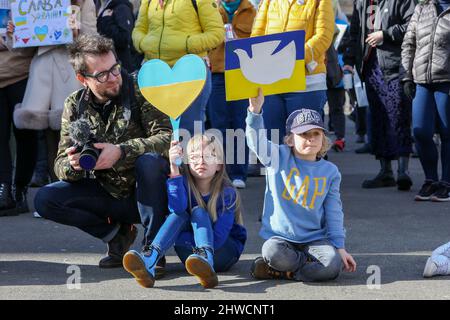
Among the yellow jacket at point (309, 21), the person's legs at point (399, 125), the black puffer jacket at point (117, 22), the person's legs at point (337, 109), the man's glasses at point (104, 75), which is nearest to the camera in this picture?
the man's glasses at point (104, 75)

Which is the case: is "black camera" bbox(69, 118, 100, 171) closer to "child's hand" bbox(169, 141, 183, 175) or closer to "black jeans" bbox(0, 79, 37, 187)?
"child's hand" bbox(169, 141, 183, 175)

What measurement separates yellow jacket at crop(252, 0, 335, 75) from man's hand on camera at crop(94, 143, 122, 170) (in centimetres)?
227

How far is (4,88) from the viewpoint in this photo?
7.87 metres

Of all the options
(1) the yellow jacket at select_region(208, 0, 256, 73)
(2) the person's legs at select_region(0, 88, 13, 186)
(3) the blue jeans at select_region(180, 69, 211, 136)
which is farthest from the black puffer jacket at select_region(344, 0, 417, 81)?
(2) the person's legs at select_region(0, 88, 13, 186)

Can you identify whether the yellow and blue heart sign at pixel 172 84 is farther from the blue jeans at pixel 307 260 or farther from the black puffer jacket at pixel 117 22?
the black puffer jacket at pixel 117 22

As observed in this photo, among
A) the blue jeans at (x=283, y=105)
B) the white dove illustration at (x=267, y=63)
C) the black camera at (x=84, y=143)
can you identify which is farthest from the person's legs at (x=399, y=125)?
the black camera at (x=84, y=143)

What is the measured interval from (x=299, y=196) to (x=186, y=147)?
0.68 m

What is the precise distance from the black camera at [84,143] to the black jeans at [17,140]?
2368mm

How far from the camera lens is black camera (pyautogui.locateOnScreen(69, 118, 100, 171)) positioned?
5469mm

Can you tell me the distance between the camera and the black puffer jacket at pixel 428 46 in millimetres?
8055

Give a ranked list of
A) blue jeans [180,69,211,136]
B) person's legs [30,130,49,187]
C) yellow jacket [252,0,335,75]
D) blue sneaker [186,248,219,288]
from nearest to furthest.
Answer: blue sneaker [186,248,219,288]
yellow jacket [252,0,335,75]
blue jeans [180,69,211,136]
person's legs [30,130,49,187]

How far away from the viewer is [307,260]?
551 centimetres

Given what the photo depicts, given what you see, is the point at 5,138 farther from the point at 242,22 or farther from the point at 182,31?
the point at 242,22

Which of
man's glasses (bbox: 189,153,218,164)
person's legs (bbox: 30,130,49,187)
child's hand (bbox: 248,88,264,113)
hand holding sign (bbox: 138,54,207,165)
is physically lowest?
person's legs (bbox: 30,130,49,187)
